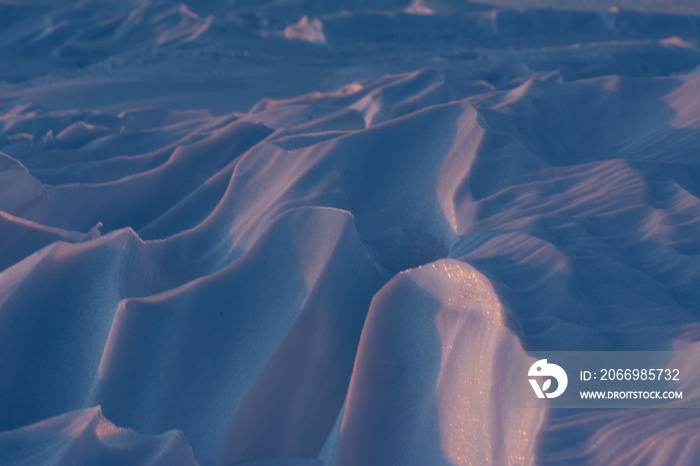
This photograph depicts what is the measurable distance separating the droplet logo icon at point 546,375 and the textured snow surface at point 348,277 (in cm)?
5

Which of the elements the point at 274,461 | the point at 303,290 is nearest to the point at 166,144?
the point at 303,290

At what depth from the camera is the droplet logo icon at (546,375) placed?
1.59 m

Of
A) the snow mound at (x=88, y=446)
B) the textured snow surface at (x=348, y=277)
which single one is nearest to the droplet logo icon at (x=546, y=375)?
the textured snow surface at (x=348, y=277)

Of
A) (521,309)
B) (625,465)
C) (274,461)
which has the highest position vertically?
(521,309)

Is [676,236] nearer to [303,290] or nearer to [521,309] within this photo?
[521,309]

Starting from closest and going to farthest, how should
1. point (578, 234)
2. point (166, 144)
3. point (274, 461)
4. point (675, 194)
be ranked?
point (274, 461)
point (578, 234)
point (675, 194)
point (166, 144)

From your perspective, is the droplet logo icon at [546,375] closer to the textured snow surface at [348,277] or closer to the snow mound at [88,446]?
the textured snow surface at [348,277]

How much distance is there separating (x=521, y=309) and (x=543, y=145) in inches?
56.9

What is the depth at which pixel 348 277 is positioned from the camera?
6.99ft

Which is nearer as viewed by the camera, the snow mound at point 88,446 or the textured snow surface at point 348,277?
the snow mound at point 88,446

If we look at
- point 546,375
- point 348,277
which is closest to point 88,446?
point 348,277

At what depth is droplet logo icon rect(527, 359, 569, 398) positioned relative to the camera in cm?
159

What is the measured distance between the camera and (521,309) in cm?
183

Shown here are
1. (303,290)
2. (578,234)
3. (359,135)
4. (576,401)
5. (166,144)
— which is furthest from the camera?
(166,144)
